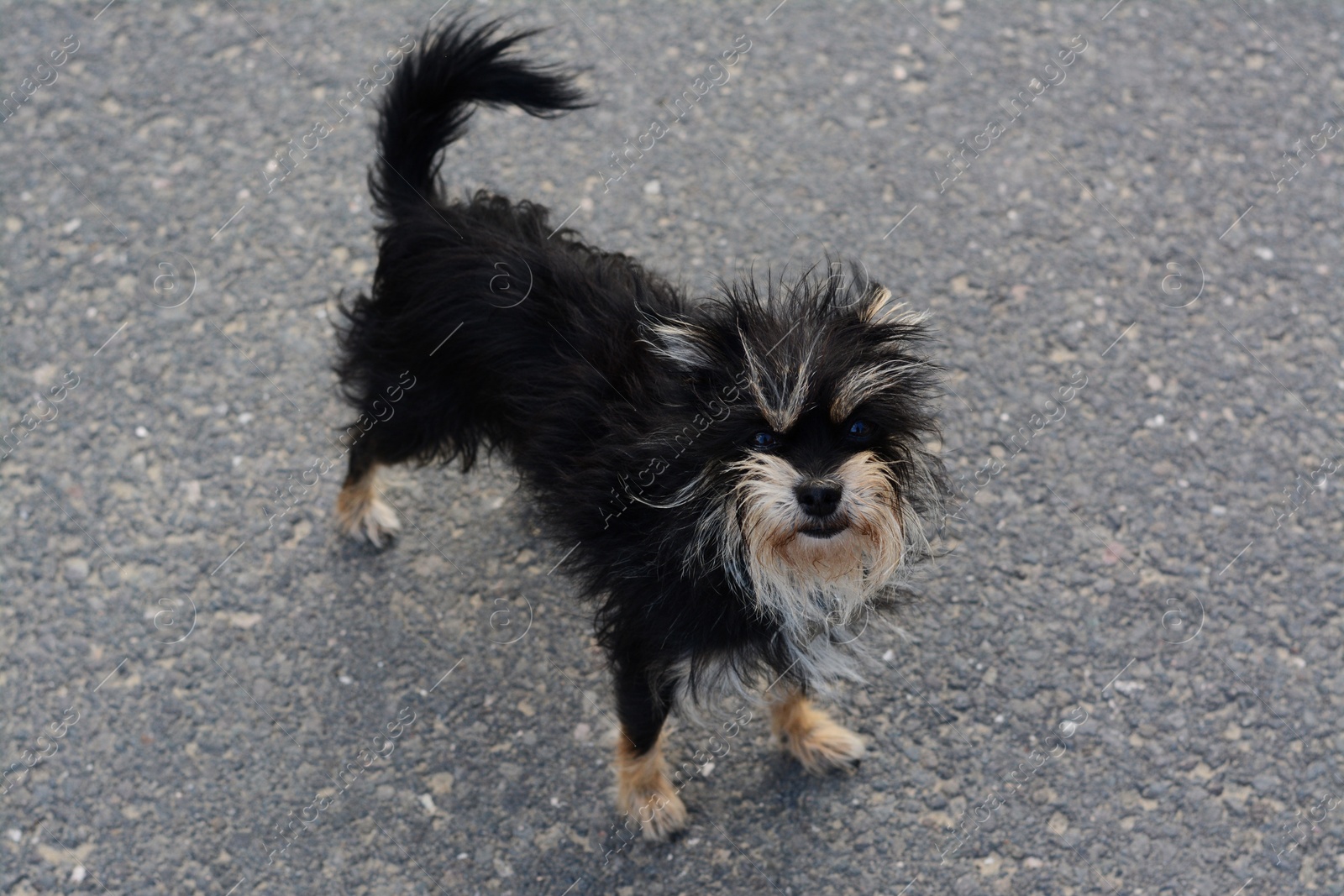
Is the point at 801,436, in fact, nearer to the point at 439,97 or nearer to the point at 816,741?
the point at 816,741

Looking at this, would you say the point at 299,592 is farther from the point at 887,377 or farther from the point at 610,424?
the point at 887,377

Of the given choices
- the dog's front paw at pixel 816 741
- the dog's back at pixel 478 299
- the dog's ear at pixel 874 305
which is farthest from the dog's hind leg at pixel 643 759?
the dog's ear at pixel 874 305

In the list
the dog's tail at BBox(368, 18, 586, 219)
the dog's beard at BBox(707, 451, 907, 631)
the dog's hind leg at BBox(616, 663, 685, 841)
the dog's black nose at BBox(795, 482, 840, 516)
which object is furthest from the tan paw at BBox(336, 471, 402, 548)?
the dog's black nose at BBox(795, 482, 840, 516)

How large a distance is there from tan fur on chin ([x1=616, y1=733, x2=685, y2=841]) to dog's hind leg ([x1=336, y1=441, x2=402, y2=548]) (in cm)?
139

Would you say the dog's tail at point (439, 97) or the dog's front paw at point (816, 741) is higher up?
the dog's tail at point (439, 97)

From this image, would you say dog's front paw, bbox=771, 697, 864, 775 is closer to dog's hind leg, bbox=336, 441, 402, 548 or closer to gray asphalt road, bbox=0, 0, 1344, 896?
gray asphalt road, bbox=0, 0, 1344, 896

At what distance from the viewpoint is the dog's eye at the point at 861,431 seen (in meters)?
2.88

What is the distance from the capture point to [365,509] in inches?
175

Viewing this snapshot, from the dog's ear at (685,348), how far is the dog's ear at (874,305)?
1.52 feet

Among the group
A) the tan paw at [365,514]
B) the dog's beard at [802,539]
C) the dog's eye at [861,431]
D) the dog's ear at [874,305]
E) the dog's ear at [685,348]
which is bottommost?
the tan paw at [365,514]

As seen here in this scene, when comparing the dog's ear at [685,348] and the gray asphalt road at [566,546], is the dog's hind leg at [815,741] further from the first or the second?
the dog's ear at [685,348]

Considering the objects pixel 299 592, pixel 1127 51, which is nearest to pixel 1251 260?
pixel 1127 51

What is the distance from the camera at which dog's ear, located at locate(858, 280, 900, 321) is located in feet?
9.78

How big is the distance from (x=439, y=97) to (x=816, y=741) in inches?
104
